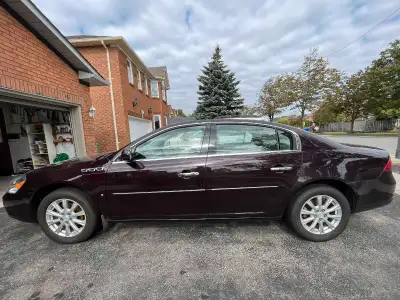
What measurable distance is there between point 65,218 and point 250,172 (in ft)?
7.99

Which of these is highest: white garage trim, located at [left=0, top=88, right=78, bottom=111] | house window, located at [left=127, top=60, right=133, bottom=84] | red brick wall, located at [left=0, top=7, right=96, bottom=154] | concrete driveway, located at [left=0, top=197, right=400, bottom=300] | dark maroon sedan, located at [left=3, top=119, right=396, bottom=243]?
house window, located at [left=127, top=60, right=133, bottom=84]

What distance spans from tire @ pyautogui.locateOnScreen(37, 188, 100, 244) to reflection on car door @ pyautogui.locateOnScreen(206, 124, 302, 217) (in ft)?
5.02

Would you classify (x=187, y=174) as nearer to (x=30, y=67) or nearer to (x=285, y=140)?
(x=285, y=140)

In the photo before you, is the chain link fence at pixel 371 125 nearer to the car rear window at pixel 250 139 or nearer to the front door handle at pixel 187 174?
the car rear window at pixel 250 139

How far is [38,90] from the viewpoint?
4.12 metres

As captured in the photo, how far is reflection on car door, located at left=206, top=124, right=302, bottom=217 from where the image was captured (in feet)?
7.86

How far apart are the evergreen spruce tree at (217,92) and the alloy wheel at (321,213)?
1262 centimetres

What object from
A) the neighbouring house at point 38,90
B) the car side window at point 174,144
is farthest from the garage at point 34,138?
the car side window at point 174,144

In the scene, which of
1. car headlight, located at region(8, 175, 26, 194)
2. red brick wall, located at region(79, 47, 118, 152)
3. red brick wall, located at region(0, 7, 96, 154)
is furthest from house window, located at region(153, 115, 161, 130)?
car headlight, located at region(8, 175, 26, 194)

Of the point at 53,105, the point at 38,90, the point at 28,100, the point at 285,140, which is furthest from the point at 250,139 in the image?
the point at 53,105

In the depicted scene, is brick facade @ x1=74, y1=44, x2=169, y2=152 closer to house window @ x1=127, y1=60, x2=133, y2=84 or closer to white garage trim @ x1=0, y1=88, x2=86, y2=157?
house window @ x1=127, y1=60, x2=133, y2=84

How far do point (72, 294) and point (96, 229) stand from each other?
894mm

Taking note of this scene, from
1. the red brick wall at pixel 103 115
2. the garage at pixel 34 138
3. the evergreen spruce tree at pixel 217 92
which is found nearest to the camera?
the garage at pixel 34 138

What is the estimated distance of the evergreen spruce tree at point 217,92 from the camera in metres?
14.9
